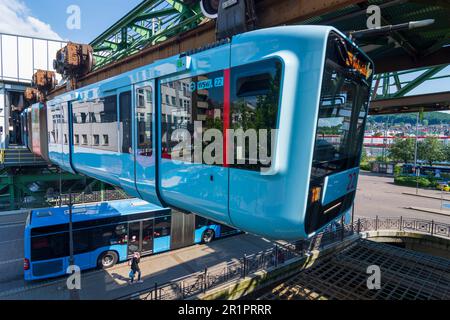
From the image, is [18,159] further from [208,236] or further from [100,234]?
[208,236]

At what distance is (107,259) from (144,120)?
10.1 meters

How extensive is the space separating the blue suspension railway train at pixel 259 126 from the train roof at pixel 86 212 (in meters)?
7.96

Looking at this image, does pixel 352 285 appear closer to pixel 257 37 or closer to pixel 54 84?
pixel 257 37

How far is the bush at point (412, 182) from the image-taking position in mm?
33647

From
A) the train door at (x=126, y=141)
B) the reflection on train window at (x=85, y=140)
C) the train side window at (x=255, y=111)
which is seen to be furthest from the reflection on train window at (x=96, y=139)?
the train side window at (x=255, y=111)

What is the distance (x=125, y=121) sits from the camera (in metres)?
5.38

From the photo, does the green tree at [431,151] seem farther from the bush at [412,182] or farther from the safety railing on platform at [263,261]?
the safety railing on platform at [263,261]

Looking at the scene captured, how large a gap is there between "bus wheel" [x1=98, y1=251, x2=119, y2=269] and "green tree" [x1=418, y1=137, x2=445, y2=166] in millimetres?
48740

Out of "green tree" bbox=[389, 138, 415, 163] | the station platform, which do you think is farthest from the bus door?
"green tree" bbox=[389, 138, 415, 163]

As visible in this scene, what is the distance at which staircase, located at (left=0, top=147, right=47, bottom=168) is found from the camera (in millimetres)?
18562

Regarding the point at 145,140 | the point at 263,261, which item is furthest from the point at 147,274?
the point at 145,140

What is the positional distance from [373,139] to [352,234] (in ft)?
249

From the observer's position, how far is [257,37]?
326 cm
